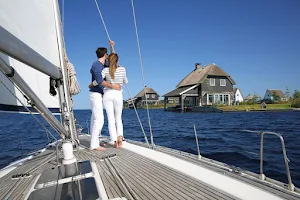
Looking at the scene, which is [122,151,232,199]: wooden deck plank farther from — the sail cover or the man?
the sail cover

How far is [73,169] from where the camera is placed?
2021 mm

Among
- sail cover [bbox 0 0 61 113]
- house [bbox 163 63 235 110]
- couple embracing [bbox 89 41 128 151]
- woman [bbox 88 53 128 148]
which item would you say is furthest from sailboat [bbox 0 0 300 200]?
house [bbox 163 63 235 110]

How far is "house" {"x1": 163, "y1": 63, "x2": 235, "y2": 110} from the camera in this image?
3142 centimetres

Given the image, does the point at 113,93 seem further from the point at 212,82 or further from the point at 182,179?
the point at 212,82

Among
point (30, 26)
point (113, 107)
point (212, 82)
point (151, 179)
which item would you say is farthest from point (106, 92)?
point (212, 82)

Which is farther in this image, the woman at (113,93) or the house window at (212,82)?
the house window at (212,82)

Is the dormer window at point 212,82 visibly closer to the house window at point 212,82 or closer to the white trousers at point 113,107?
the house window at point 212,82

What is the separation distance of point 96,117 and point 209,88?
3040 centimetres

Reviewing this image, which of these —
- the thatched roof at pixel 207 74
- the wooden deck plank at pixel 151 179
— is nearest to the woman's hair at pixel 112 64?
the wooden deck plank at pixel 151 179

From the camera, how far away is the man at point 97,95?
355 centimetres

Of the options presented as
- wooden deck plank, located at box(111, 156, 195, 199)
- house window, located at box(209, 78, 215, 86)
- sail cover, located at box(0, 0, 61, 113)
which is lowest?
wooden deck plank, located at box(111, 156, 195, 199)

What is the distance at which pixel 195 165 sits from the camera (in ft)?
8.20

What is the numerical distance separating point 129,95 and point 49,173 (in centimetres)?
250

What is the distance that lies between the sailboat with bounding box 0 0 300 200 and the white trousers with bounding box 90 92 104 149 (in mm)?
345
